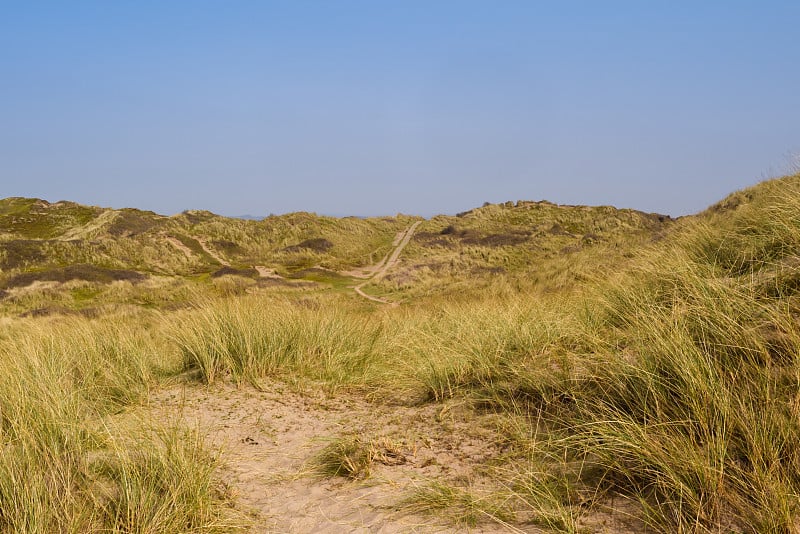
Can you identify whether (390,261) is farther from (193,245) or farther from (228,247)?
(193,245)

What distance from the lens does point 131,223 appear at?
5047cm

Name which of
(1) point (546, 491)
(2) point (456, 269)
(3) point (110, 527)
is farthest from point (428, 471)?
(2) point (456, 269)

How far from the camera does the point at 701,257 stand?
6.54 meters

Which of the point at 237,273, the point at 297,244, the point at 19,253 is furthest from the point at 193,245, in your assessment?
the point at 237,273

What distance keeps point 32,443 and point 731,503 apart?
3965mm

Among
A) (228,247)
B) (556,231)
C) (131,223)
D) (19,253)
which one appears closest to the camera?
(19,253)

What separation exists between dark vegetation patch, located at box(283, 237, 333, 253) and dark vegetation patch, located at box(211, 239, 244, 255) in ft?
14.9

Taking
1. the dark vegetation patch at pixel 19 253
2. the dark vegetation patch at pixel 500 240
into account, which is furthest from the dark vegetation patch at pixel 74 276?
the dark vegetation patch at pixel 500 240

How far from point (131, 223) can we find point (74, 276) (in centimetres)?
2354

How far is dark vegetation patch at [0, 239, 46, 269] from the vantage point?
33719mm

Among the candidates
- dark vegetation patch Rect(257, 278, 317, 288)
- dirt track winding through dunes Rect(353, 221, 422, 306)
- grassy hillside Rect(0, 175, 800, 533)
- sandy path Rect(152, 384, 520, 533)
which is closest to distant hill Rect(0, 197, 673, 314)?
dirt track winding through dunes Rect(353, 221, 422, 306)

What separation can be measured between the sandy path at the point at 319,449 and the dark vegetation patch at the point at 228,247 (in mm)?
41829

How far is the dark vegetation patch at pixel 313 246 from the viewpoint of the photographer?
1759 inches

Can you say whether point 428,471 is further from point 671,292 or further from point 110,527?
point 671,292
